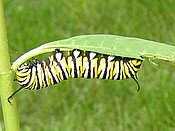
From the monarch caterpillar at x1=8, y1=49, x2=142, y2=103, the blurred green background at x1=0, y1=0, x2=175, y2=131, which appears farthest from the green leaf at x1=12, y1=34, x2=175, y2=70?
the blurred green background at x1=0, y1=0, x2=175, y2=131

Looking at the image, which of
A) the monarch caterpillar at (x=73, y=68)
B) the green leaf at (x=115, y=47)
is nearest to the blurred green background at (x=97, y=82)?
the monarch caterpillar at (x=73, y=68)

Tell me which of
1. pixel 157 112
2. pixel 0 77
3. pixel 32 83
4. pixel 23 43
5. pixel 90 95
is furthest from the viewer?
pixel 23 43

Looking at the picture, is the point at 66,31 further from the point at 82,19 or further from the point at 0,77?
the point at 0,77

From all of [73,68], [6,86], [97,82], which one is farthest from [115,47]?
[97,82]

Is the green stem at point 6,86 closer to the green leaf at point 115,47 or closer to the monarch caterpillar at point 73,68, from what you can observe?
the green leaf at point 115,47

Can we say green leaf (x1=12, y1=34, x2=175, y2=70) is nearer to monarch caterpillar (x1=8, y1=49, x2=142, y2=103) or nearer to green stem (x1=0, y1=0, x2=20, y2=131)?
green stem (x1=0, y1=0, x2=20, y2=131)

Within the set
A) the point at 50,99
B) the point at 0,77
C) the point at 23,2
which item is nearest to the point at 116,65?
the point at 0,77

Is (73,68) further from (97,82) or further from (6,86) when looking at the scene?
(97,82)
